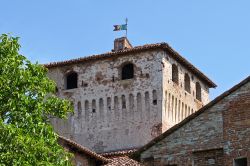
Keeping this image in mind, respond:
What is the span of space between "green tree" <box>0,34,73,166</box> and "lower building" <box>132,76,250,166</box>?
9.60ft

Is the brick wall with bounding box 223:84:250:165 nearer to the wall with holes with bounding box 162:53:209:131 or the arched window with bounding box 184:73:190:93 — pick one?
the wall with holes with bounding box 162:53:209:131

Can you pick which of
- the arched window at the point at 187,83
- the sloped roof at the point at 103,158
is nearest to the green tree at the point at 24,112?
the sloped roof at the point at 103,158

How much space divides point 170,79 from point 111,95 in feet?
9.22

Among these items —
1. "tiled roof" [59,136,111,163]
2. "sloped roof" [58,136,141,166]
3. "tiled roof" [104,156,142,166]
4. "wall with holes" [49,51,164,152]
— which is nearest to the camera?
"tiled roof" [104,156,142,166]

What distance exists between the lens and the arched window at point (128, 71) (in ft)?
120

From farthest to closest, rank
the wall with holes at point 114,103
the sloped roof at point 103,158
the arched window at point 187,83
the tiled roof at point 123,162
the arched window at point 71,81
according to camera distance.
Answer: the arched window at point 187,83 → the arched window at point 71,81 → the wall with holes at point 114,103 → the sloped roof at point 103,158 → the tiled roof at point 123,162

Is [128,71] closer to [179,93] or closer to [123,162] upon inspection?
[179,93]

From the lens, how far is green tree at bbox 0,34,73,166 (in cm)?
1814

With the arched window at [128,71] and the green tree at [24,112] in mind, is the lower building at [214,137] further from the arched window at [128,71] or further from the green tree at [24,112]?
the arched window at [128,71]

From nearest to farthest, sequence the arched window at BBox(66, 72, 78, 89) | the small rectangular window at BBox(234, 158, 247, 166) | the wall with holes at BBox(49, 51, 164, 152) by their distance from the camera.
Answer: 1. the small rectangular window at BBox(234, 158, 247, 166)
2. the wall with holes at BBox(49, 51, 164, 152)
3. the arched window at BBox(66, 72, 78, 89)

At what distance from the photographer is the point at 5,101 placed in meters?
19.1

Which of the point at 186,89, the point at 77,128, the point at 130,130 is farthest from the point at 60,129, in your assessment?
the point at 186,89

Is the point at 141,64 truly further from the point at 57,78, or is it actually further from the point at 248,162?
the point at 248,162

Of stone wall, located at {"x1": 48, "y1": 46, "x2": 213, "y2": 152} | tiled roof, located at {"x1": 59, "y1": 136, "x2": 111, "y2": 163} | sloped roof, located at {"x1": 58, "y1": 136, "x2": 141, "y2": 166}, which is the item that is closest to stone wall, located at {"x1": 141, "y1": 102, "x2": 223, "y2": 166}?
sloped roof, located at {"x1": 58, "y1": 136, "x2": 141, "y2": 166}
